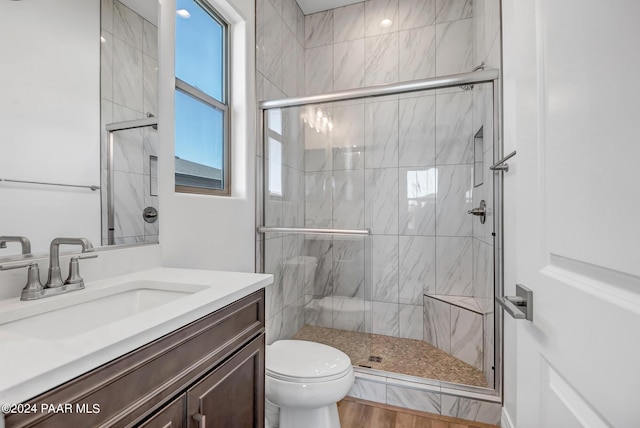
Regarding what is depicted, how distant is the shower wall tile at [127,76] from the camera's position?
3.62 feet

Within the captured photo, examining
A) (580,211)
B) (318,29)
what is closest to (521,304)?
(580,211)

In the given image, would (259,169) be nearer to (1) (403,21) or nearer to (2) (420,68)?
(2) (420,68)

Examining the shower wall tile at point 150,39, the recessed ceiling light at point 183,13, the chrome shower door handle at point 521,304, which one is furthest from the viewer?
the recessed ceiling light at point 183,13

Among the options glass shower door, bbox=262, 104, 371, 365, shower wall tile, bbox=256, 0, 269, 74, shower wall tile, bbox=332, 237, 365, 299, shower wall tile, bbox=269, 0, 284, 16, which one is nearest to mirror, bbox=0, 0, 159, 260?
shower wall tile, bbox=256, 0, 269, 74

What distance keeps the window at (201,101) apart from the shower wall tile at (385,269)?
45.4 inches

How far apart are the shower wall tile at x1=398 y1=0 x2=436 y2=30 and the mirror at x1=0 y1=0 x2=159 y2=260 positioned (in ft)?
6.96

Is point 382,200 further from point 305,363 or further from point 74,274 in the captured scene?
point 74,274

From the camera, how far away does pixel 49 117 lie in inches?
35.4

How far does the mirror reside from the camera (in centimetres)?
82

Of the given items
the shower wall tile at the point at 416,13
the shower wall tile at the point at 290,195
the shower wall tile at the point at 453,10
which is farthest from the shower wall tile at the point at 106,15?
the shower wall tile at the point at 453,10

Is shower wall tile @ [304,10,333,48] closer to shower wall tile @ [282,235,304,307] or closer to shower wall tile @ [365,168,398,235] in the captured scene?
shower wall tile @ [365,168,398,235]

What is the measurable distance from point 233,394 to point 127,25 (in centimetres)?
141

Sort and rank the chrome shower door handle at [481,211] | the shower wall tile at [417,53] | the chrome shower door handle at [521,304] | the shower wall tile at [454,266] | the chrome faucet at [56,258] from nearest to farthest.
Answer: the chrome shower door handle at [521,304]
the chrome faucet at [56,258]
the chrome shower door handle at [481,211]
the shower wall tile at [454,266]
the shower wall tile at [417,53]

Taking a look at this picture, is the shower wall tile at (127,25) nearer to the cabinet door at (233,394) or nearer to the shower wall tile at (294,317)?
the cabinet door at (233,394)
